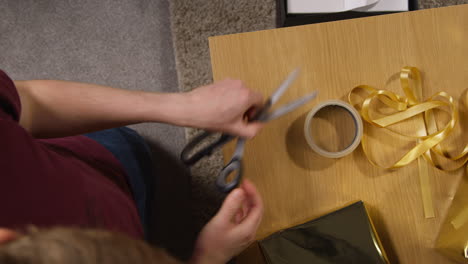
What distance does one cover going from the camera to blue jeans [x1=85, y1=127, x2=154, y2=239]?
2.32 ft

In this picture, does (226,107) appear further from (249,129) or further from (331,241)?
(331,241)

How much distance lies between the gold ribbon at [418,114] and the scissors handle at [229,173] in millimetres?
207

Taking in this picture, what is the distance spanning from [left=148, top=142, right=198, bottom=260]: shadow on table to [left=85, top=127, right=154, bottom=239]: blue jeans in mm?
240

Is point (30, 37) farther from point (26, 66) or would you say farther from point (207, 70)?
point (207, 70)

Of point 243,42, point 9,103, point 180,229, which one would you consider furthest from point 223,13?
point 9,103

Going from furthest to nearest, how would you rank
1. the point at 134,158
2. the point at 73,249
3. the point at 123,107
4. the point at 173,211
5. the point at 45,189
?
the point at 173,211, the point at 134,158, the point at 123,107, the point at 45,189, the point at 73,249

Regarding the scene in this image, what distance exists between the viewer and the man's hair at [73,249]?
0.71ft

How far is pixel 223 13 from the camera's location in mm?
1100

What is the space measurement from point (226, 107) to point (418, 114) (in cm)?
33

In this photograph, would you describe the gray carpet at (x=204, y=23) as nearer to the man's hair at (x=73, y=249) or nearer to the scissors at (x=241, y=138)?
the scissors at (x=241, y=138)

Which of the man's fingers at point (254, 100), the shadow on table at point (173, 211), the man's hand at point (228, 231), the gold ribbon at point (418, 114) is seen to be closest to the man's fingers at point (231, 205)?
the man's hand at point (228, 231)

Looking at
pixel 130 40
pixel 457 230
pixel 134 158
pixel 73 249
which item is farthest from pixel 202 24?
pixel 73 249

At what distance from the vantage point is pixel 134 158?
29.2 inches

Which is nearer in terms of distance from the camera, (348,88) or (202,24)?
(348,88)
